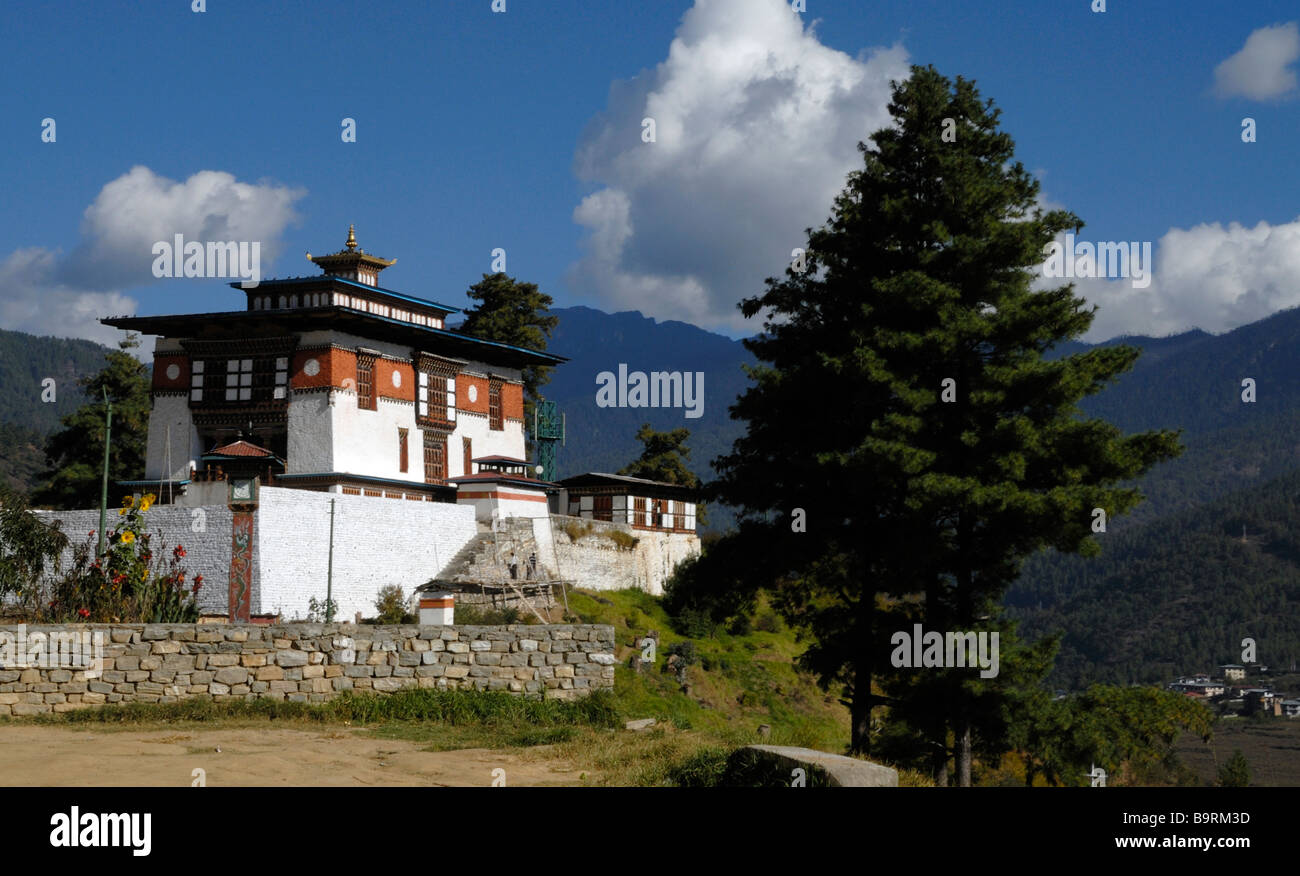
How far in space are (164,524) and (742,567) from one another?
57.3ft

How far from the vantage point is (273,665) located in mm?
20250

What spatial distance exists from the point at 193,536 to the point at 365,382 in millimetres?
16813

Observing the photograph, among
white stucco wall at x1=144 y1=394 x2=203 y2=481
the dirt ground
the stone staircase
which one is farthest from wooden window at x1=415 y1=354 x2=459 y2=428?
the dirt ground

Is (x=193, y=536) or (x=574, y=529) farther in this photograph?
(x=574, y=529)

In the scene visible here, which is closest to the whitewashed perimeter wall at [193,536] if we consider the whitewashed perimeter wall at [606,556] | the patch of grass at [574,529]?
the whitewashed perimeter wall at [606,556]

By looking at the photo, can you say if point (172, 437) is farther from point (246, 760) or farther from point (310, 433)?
point (246, 760)

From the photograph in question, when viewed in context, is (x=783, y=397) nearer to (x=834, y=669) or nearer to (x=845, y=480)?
(x=845, y=480)

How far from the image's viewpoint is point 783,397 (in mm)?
26453

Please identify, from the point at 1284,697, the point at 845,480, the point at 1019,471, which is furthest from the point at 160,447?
the point at 1284,697

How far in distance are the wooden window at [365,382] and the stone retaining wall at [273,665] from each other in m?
30.6

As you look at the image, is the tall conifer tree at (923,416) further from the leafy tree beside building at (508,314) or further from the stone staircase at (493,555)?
the leafy tree beside building at (508,314)

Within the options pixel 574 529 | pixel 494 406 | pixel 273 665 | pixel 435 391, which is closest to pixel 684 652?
pixel 574 529

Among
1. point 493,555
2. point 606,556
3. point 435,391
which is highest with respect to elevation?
point 435,391

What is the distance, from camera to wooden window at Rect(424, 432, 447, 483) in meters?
53.7
